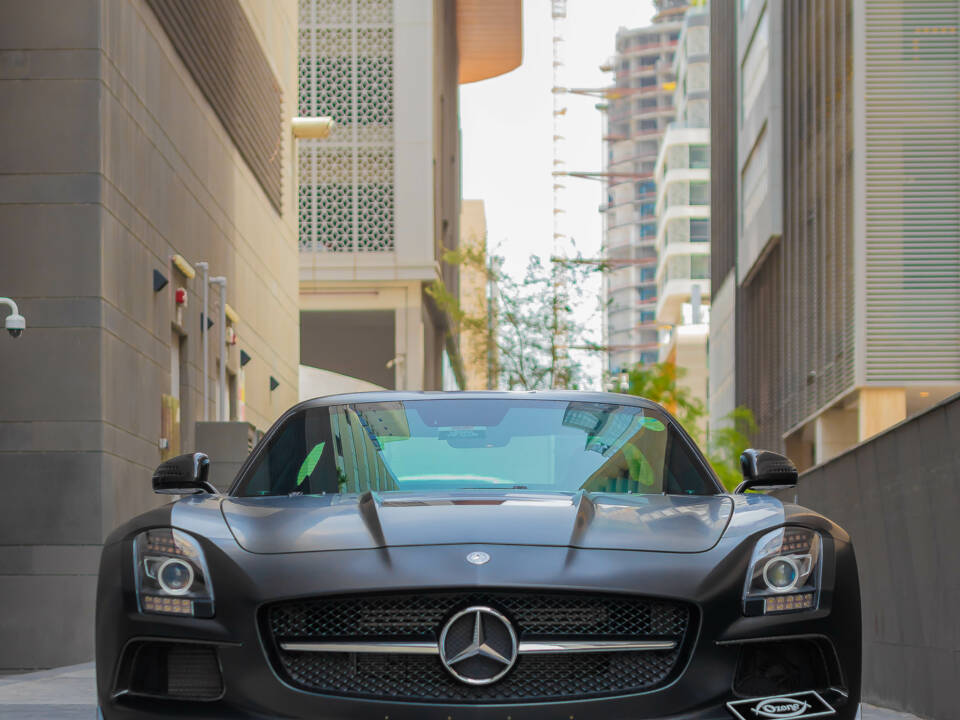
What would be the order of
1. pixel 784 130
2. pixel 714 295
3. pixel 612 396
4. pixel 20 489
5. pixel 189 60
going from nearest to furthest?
1. pixel 612 396
2. pixel 20 489
3. pixel 189 60
4. pixel 784 130
5. pixel 714 295

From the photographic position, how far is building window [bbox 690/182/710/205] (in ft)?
416

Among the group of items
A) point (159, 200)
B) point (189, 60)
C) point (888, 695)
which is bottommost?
point (888, 695)

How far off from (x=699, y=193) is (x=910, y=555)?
122 m

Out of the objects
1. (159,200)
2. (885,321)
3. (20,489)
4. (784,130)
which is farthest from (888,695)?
(784,130)

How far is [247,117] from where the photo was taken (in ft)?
87.7

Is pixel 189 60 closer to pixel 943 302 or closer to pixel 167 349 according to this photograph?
pixel 167 349

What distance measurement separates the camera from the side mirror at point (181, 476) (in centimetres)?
497

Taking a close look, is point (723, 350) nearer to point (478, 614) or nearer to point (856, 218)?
point (856, 218)

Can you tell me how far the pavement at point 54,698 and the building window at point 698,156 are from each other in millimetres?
114671

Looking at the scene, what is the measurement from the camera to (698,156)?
409 ft

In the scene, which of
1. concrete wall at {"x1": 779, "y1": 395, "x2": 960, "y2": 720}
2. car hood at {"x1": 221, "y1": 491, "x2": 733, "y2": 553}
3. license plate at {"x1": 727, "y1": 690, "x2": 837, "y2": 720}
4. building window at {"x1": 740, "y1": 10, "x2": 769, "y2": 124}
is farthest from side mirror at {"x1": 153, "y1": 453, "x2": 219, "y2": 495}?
building window at {"x1": 740, "y1": 10, "x2": 769, "y2": 124}

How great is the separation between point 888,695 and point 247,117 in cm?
1967

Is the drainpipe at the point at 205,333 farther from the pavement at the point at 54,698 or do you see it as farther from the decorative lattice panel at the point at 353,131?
the decorative lattice panel at the point at 353,131

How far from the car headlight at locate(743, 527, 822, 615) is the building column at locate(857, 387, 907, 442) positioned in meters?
24.4
